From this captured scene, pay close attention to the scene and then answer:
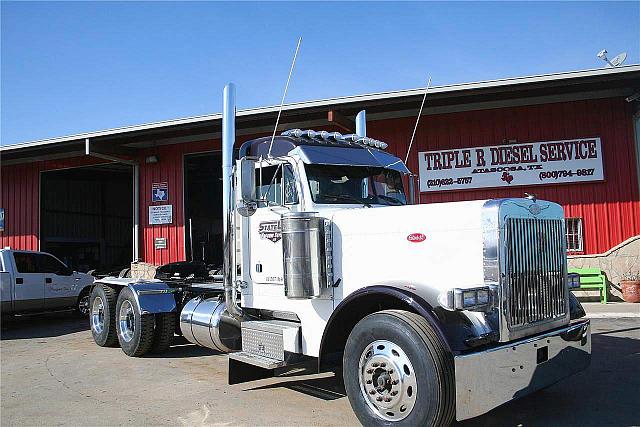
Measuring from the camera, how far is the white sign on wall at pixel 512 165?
13891 mm

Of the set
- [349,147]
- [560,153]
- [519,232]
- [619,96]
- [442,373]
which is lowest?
[442,373]

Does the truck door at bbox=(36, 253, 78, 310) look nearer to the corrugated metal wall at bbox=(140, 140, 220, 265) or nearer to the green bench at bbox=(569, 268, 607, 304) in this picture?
the corrugated metal wall at bbox=(140, 140, 220, 265)

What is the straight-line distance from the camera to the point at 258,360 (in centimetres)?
548

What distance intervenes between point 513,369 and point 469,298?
0.69 meters

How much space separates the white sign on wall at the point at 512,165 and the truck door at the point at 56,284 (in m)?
9.12

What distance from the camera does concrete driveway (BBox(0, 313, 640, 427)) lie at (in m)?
4.98

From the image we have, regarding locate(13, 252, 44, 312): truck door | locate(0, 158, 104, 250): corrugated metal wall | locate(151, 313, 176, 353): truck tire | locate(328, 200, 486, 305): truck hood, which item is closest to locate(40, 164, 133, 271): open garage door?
locate(0, 158, 104, 250): corrugated metal wall

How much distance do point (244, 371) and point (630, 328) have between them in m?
7.20

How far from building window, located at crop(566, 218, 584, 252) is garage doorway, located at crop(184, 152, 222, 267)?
9330 mm

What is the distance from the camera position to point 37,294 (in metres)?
11.8

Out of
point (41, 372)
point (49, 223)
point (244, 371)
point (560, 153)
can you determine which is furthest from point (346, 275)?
point (49, 223)

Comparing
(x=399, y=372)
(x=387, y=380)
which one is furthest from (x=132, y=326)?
(x=399, y=372)

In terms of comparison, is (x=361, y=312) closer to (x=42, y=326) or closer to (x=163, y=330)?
(x=163, y=330)

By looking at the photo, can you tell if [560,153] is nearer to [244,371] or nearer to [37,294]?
[244,371]
